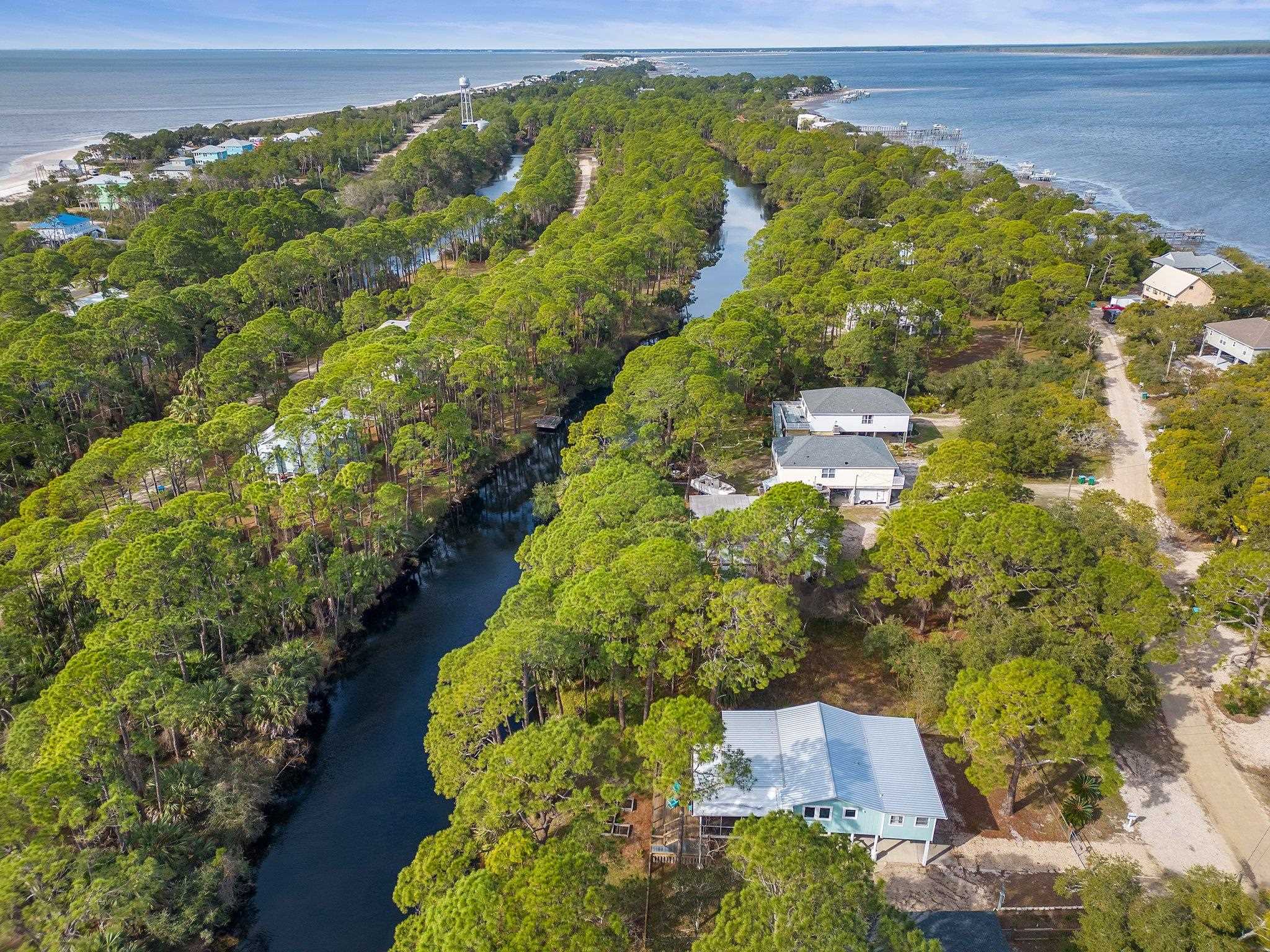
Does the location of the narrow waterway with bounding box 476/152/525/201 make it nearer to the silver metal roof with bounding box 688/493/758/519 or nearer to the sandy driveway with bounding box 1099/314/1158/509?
the sandy driveway with bounding box 1099/314/1158/509

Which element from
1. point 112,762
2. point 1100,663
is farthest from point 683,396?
point 112,762

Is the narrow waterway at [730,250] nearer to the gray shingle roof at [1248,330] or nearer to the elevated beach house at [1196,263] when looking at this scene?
the gray shingle roof at [1248,330]

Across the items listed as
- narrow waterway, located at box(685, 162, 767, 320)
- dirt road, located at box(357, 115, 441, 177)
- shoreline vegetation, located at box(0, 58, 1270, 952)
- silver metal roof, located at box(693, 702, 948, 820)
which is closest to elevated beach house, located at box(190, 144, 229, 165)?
dirt road, located at box(357, 115, 441, 177)

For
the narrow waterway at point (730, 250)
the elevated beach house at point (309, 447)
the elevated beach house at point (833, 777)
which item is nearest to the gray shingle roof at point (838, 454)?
the elevated beach house at point (833, 777)

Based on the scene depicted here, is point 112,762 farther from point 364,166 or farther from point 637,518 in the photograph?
point 364,166

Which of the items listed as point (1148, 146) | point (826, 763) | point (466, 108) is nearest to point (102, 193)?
point (466, 108)

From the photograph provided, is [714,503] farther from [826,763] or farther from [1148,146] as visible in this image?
[1148,146]
